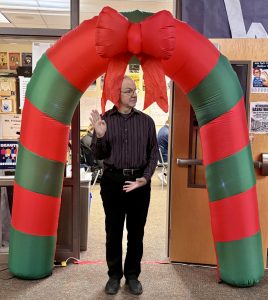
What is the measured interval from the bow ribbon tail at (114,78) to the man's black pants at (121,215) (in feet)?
1.66

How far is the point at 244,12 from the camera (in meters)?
2.75

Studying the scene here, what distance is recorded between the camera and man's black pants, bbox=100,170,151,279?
7.36ft

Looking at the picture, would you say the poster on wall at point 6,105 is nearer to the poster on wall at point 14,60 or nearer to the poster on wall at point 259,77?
the poster on wall at point 14,60

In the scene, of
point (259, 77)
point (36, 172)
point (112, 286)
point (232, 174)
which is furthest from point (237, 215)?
point (36, 172)

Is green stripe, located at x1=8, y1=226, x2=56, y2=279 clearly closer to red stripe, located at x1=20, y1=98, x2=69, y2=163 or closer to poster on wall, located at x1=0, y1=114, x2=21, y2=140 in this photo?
red stripe, located at x1=20, y1=98, x2=69, y2=163

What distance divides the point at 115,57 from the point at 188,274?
5.47 feet

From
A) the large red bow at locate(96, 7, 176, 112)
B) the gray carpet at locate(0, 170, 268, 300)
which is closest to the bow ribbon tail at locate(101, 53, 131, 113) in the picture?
the large red bow at locate(96, 7, 176, 112)

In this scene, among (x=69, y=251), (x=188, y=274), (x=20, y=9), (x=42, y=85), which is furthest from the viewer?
(x=20, y=9)

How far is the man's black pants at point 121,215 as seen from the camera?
2244 mm

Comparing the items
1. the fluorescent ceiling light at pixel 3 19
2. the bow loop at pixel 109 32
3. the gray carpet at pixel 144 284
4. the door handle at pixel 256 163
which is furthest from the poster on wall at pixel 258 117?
the fluorescent ceiling light at pixel 3 19

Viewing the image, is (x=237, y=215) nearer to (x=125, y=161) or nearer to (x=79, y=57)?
(x=125, y=161)

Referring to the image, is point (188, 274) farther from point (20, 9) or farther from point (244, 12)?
point (20, 9)

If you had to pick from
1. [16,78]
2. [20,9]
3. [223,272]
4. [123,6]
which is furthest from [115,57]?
[20,9]

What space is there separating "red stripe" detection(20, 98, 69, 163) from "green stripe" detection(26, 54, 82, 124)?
40 millimetres
